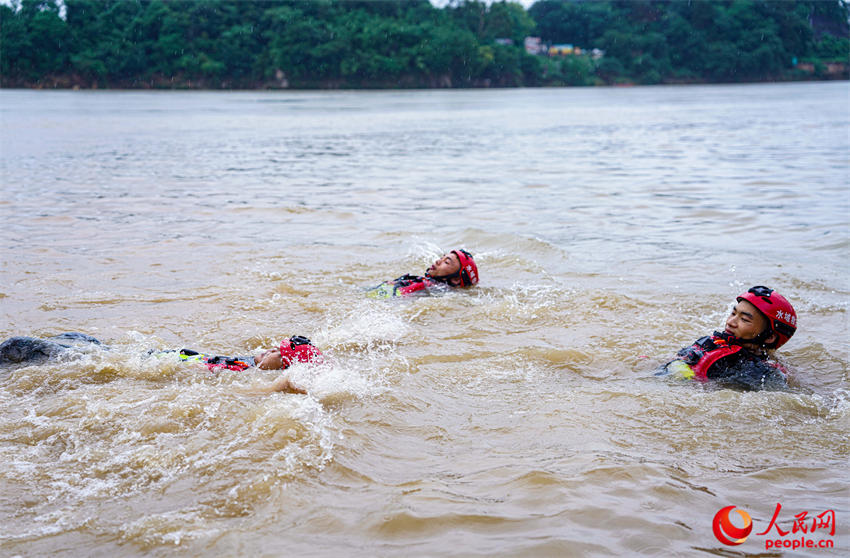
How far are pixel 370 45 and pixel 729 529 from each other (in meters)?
91.7

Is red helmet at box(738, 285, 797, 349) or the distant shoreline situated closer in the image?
red helmet at box(738, 285, 797, 349)

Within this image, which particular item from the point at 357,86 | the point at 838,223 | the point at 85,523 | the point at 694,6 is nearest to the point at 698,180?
the point at 838,223

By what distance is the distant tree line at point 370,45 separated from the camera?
8600cm

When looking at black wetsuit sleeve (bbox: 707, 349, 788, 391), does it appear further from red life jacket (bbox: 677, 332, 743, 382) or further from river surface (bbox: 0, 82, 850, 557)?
river surface (bbox: 0, 82, 850, 557)

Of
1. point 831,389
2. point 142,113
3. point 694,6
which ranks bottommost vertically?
point 831,389

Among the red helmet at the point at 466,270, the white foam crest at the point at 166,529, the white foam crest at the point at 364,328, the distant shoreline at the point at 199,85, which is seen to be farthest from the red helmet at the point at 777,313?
the distant shoreline at the point at 199,85

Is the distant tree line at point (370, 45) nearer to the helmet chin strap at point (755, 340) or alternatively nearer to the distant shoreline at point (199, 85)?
the distant shoreline at point (199, 85)

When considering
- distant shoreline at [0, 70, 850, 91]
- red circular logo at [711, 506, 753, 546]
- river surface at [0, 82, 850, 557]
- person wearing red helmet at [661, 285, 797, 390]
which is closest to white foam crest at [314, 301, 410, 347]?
river surface at [0, 82, 850, 557]

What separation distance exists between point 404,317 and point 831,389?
373 centimetres

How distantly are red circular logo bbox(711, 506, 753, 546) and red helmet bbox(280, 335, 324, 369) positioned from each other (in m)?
3.03

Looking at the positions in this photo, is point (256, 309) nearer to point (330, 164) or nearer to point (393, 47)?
point (330, 164)

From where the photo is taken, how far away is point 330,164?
20.2 metres

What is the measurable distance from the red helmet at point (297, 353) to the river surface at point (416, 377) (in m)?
0.18

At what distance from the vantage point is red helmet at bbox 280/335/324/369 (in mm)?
5727
